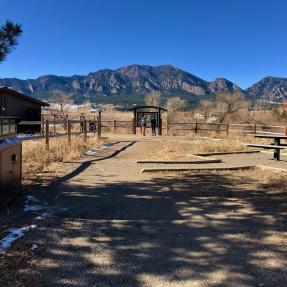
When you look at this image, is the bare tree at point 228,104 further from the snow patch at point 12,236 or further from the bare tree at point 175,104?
the snow patch at point 12,236

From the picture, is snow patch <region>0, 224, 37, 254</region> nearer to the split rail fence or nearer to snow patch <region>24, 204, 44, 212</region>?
snow patch <region>24, 204, 44, 212</region>

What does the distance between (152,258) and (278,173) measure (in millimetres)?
5980

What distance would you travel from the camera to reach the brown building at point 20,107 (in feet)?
101

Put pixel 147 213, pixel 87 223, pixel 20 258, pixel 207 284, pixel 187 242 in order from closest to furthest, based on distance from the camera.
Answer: pixel 207 284
pixel 20 258
pixel 187 242
pixel 87 223
pixel 147 213

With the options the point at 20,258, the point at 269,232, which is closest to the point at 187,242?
the point at 269,232

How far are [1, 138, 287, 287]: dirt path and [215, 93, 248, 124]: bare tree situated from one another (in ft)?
156

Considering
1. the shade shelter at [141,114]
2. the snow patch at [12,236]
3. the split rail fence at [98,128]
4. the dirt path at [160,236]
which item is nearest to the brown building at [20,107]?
the split rail fence at [98,128]

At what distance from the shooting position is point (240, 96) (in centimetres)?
5759

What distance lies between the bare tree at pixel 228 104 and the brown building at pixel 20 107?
2598 cm

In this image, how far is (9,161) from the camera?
624 centimetres

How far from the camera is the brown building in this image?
30.7m

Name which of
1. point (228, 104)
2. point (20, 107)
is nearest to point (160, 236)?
point (20, 107)

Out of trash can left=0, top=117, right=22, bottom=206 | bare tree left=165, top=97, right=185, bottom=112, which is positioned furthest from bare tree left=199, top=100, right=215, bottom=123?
trash can left=0, top=117, right=22, bottom=206

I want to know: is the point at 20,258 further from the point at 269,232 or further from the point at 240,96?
the point at 240,96
